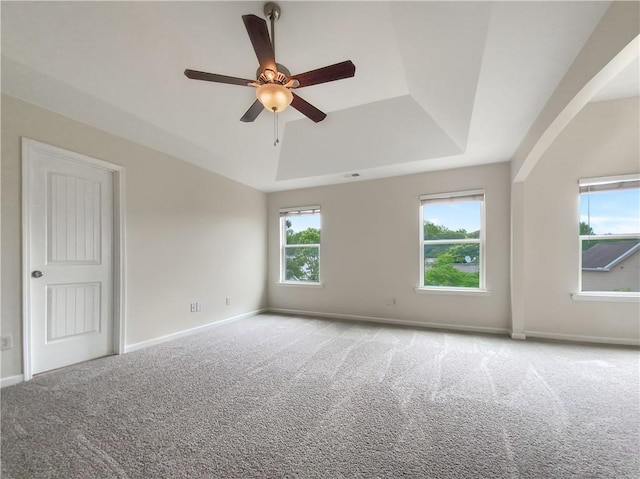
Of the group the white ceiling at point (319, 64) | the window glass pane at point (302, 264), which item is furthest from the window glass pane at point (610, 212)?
the window glass pane at point (302, 264)

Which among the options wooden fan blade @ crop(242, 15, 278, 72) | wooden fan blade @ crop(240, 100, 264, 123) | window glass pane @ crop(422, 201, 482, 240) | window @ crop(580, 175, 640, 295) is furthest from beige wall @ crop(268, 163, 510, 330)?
wooden fan blade @ crop(242, 15, 278, 72)

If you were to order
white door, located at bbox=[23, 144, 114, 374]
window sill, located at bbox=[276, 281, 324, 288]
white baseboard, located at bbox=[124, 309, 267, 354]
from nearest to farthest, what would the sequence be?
white door, located at bbox=[23, 144, 114, 374], white baseboard, located at bbox=[124, 309, 267, 354], window sill, located at bbox=[276, 281, 324, 288]

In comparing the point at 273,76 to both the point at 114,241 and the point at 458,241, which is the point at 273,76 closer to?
the point at 114,241

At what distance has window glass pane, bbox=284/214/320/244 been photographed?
509 cm

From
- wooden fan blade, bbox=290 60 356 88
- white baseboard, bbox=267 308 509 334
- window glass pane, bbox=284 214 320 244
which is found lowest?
white baseboard, bbox=267 308 509 334

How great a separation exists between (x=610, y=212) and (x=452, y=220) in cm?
177

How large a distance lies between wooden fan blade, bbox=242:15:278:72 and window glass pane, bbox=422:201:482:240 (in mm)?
3316

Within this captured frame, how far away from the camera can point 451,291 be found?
13.1 feet

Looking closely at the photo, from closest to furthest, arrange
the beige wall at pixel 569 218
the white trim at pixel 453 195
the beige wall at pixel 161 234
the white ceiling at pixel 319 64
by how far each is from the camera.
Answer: the white ceiling at pixel 319 64 → the beige wall at pixel 161 234 → the beige wall at pixel 569 218 → the white trim at pixel 453 195

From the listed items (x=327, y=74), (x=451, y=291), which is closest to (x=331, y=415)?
(x=327, y=74)

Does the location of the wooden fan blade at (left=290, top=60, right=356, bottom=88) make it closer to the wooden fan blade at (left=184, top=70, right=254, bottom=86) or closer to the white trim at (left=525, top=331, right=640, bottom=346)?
the wooden fan blade at (left=184, top=70, right=254, bottom=86)

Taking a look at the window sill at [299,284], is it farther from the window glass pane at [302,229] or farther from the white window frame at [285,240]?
the window glass pane at [302,229]

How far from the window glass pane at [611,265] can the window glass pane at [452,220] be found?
4.17 ft

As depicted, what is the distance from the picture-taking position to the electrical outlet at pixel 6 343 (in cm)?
222
